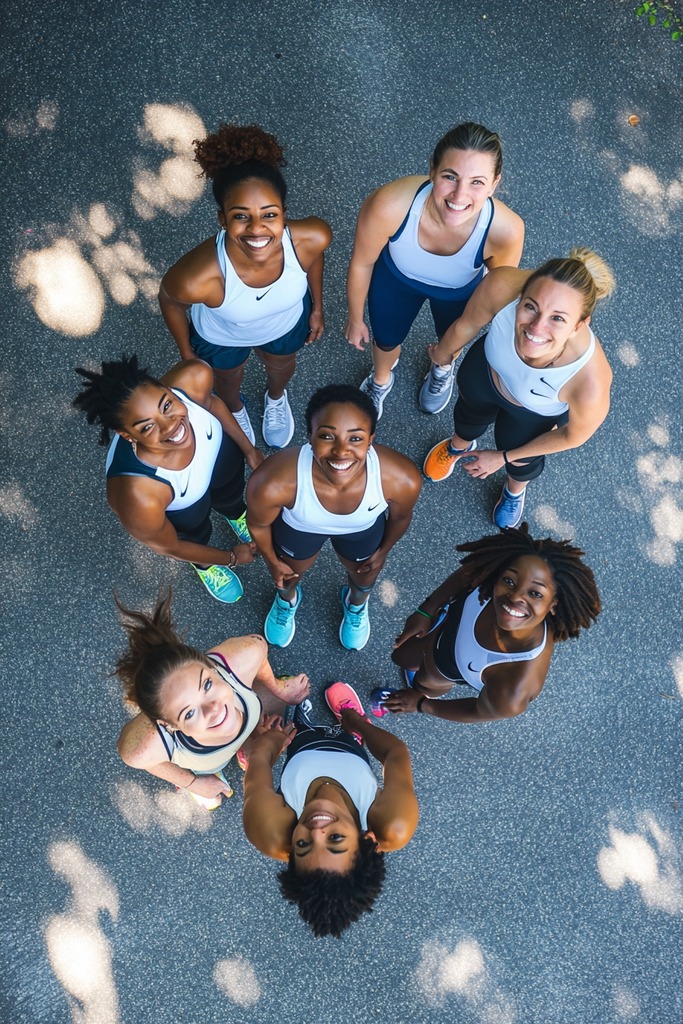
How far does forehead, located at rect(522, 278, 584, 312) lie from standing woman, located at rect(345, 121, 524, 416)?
0.46 m

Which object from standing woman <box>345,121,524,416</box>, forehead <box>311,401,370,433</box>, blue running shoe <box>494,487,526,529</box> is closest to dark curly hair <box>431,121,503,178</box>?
standing woman <box>345,121,524,416</box>

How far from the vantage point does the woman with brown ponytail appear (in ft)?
7.95

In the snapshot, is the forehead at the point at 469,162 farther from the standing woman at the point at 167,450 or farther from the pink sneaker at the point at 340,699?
the pink sneaker at the point at 340,699

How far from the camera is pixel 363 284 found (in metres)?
3.21

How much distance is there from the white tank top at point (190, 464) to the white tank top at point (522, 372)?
1215mm

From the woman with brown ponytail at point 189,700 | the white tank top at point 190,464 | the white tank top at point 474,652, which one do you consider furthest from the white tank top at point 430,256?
the woman with brown ponytail at point 189,700

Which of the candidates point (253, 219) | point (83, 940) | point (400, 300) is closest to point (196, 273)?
point (253, 219)

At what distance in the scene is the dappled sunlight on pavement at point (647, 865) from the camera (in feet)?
11.6

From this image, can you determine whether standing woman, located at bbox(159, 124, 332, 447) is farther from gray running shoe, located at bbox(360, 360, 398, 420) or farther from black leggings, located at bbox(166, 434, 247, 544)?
gray running shoe, located at bbox(360, 360, 398, 420)

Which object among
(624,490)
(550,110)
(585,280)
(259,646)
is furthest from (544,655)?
(550,110)

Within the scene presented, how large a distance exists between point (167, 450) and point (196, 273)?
0.74 m

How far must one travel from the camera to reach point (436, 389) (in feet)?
12.8

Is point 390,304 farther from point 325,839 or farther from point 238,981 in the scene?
point 238,981

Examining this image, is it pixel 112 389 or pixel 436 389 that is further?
pixel 436 389
